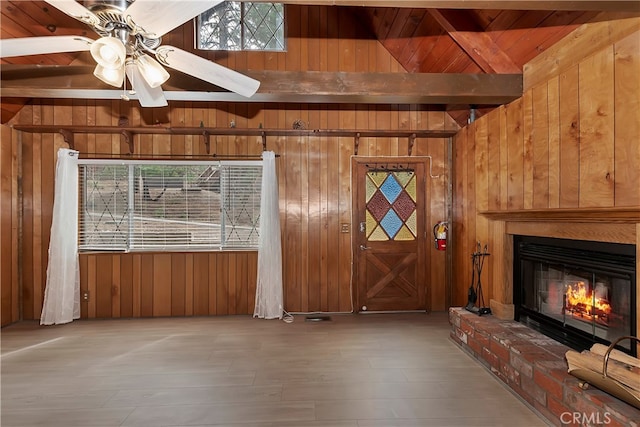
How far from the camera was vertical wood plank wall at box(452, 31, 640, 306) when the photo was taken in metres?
1.83

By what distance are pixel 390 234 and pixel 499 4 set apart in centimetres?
297

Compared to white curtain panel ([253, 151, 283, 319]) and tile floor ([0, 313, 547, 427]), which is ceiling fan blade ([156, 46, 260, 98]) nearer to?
white curtain panel ([253, 151, 283, 319])

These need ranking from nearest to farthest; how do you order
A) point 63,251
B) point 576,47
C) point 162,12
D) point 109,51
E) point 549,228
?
point 162,12, point 109,51, point 576,47, point 549,228, point 63,251

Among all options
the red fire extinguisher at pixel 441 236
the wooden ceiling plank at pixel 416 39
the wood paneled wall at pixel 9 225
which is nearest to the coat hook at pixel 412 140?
the wooden ceiling plank at pixel 416 39

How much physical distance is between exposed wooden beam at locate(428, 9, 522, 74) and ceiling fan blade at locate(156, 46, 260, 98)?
184 cm

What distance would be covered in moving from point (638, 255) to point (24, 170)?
5827 millimetres

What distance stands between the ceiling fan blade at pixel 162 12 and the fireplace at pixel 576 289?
263 cm

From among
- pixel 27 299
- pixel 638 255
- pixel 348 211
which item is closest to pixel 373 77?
pixel 348 211

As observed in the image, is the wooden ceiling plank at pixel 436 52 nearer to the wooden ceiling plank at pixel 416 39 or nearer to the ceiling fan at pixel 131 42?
the wooden ceiling plank at pixel 416 39

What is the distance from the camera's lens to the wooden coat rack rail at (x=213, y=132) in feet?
12.7

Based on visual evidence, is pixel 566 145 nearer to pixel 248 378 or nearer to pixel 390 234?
pixel 390 234

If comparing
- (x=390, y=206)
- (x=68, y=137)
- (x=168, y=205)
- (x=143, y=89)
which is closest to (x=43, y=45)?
(x=143, y=89)

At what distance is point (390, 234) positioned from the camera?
14.3 ft

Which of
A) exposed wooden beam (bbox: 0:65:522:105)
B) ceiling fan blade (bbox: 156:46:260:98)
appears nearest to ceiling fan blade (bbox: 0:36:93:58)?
ceiling fan blade (bbox: 156:46:260:98)
